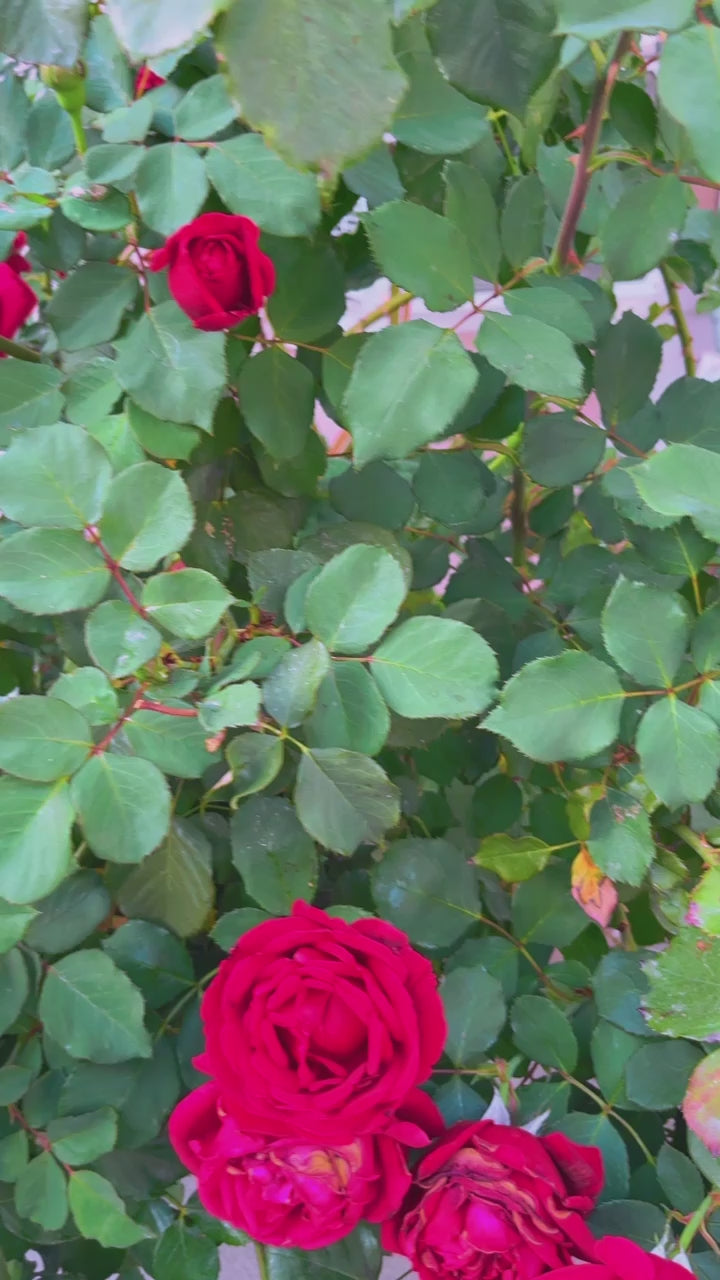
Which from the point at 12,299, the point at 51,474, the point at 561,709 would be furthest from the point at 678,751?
the point at 12,299

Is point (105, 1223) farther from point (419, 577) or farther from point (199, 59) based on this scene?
point (199, 59)

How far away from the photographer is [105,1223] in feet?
1.22

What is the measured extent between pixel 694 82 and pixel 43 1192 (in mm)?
457

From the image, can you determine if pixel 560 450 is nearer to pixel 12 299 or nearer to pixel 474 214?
pixel 474 214

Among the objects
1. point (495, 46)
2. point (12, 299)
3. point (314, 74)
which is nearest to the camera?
→ point (314, 74)

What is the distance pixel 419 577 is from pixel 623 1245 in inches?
A: 12.2

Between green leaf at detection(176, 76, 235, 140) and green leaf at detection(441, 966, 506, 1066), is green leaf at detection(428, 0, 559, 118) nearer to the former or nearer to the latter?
green leaf at detection(176, 76, 235, 140)

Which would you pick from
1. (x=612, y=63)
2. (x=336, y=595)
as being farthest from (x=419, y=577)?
(x=612, y=63)

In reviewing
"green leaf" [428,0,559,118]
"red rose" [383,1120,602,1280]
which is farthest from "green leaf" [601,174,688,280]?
"red rose" [383,1120,602,1280]

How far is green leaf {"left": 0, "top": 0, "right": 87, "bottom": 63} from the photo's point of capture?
0.20 meters

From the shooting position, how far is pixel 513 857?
43cm

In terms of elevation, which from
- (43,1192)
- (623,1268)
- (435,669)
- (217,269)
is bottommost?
(43,1192)

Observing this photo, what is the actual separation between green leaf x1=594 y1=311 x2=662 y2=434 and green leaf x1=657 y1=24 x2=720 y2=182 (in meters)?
0.21

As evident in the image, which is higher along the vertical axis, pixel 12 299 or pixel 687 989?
pixel 12 299
